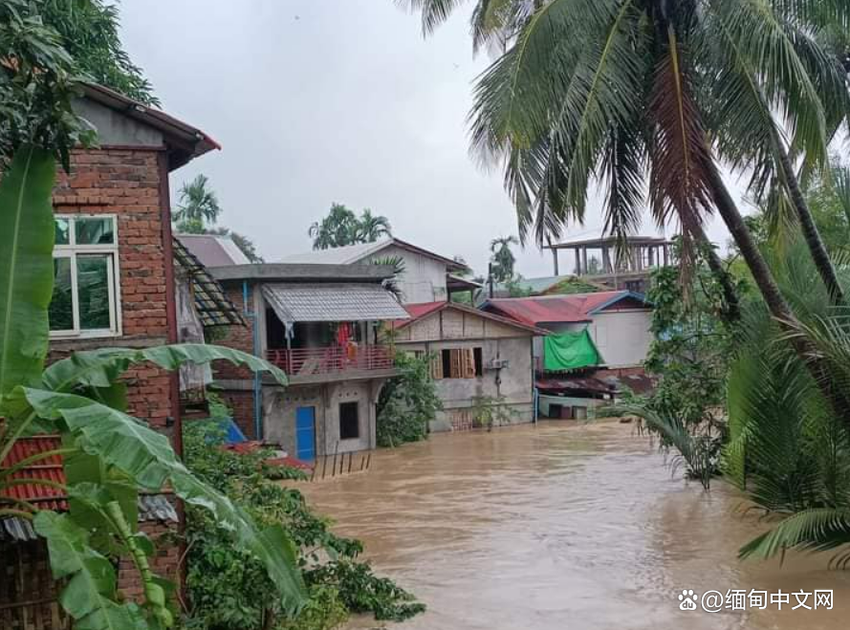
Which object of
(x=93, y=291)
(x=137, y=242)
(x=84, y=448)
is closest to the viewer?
(x=84, y=448)

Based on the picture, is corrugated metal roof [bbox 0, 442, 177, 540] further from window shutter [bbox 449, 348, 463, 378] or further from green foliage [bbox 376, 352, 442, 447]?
window shutter [bbox 449, 348, 463, 378]

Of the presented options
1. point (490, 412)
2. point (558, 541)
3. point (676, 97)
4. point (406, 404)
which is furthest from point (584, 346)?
point (676, 97)

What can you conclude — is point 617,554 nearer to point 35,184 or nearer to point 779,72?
point 779,72

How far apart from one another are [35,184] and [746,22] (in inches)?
287

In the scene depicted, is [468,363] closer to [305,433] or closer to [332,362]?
[332,362]

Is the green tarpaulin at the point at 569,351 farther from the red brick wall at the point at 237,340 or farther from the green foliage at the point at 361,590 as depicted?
the green foliage at the point at 361,590

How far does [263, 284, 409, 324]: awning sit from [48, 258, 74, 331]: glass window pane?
11779 millimetres

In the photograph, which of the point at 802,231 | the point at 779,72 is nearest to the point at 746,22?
the point at 779,72

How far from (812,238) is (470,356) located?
1555 centimetres

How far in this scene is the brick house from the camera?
7000 millimetres

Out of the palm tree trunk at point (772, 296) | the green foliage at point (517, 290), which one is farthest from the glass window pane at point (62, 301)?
the green foliage at point (517, 290)

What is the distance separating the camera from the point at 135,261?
7246 millimetres

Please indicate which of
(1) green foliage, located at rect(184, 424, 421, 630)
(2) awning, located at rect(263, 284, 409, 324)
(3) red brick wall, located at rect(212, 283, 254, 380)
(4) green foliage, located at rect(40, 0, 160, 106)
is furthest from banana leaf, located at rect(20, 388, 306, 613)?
(3) red brick wall, located at rect(212, 283, 254, 380)

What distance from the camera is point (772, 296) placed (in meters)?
9.18
